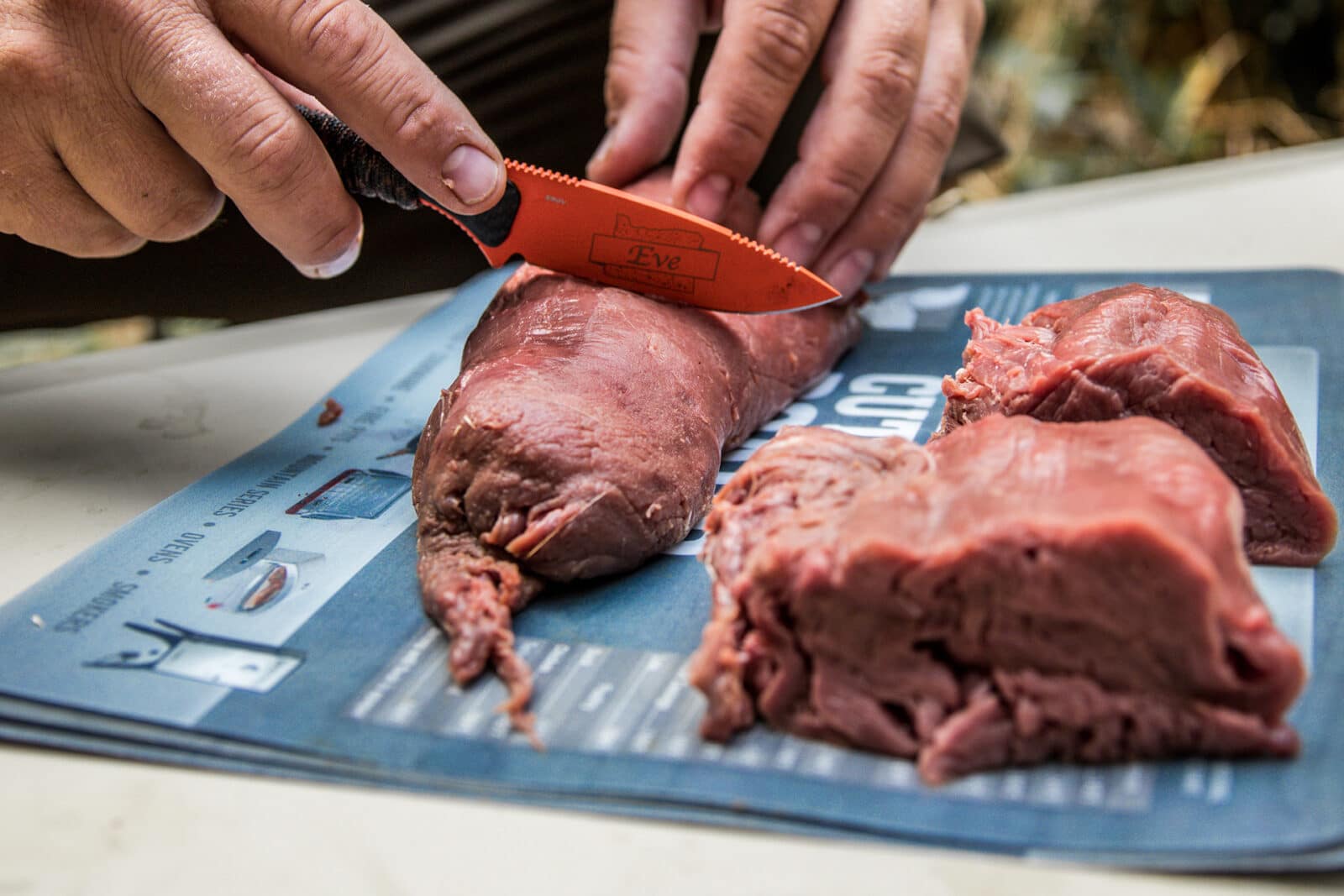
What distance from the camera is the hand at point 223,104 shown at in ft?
6.82

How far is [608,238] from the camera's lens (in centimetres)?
234

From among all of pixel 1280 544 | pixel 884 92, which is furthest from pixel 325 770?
pixel 884 92

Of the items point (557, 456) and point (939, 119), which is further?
point (939, 119)

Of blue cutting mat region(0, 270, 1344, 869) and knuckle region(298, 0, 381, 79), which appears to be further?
knuckle region(298, 0, 381, 79)

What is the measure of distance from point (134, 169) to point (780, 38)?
1.35 meters

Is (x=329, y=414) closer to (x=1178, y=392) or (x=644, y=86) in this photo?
(x=644, y=86)

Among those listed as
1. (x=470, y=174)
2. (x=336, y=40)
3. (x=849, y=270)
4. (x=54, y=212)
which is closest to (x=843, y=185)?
(x=849, y=270)

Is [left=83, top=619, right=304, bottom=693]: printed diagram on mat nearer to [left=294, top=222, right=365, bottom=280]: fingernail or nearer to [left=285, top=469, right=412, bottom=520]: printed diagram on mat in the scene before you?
[left=285, top=469, right=412, bottom=520]: printed diagram on mat

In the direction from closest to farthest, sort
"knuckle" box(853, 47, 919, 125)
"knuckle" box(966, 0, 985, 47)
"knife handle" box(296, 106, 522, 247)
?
1. "knife handle" box(296, 106, 522, 247)
2. "knuckle" box(853, 47, 919, 125)
3. "knuckle" box(966, 0, 985, 47)

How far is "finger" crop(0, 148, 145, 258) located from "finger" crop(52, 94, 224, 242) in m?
0.03

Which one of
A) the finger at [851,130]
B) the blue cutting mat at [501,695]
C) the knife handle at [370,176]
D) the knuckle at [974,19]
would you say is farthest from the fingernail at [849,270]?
the knife handle at [370,176]

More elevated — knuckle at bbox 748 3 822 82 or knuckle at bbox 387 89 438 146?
knuckle at bbox 387 89 438 146

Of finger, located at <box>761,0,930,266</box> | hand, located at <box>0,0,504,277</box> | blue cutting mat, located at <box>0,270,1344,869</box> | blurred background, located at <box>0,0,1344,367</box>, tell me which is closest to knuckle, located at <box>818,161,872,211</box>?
finger, located at <box>761,0,930,266</box>

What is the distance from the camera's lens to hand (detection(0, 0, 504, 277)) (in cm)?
208
